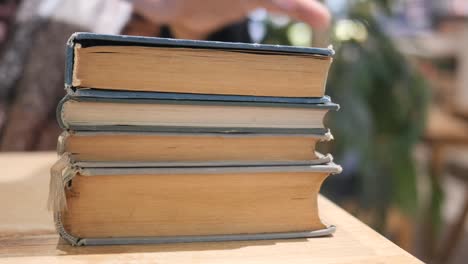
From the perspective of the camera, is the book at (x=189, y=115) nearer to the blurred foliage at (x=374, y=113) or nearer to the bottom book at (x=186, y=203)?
the bottom book at (x=186, y=203)

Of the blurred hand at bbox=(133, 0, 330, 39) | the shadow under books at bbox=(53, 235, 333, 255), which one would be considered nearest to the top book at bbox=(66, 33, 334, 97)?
the shadow under books at bbox=(53, 235, 333, 255)

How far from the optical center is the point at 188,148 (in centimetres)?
36

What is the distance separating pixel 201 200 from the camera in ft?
1.20

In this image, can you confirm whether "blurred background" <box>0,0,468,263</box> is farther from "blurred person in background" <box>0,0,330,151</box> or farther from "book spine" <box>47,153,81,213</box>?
"book spine" <box>47,153,81,213</box>

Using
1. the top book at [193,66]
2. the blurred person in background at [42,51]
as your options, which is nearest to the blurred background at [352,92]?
the blurred person in background at [42,51]

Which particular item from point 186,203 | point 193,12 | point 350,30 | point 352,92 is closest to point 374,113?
point 352,92

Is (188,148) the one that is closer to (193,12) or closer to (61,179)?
(61,179)

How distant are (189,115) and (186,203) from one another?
0.20ft

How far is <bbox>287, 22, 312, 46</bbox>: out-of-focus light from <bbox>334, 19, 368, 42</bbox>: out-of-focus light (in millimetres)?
82

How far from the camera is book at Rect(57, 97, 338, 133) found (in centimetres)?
34

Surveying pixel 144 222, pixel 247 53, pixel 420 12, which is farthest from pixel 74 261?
pixel 420 12

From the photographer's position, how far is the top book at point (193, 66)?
33 cm

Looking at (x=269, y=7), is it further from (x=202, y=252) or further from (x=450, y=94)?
(x=450, y=94)

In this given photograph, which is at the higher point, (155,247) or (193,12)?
(193,12)
